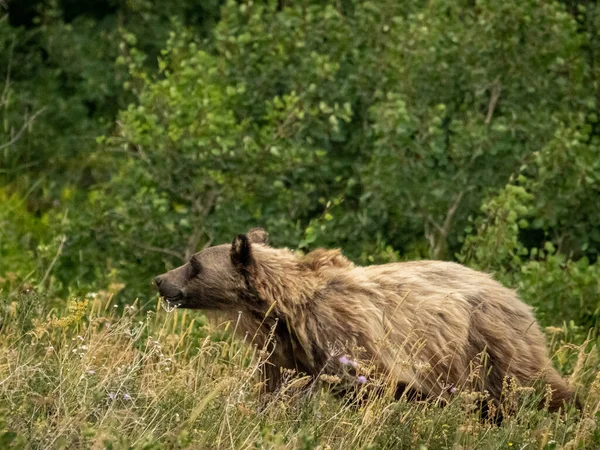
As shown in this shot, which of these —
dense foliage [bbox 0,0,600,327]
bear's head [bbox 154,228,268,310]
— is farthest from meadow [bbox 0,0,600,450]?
bear's head [bbox 154,228,268,310]

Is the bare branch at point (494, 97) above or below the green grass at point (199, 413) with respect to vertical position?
above

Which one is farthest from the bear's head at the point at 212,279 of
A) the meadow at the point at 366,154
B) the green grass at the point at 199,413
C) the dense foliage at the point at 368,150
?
the dense foliage at the point at 368,150

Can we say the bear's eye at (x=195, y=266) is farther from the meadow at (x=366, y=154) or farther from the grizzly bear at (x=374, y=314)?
the meadow at (x=366, y=154)

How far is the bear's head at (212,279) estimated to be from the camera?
23.0 feet

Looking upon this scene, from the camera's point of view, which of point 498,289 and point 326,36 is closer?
point 498,289

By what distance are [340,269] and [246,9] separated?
3.67 m

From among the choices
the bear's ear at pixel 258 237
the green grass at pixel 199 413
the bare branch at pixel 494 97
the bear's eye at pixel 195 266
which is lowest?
the green grass at pixel 199 413

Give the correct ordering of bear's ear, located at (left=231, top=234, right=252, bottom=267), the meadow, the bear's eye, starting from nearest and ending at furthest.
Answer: bear's ear, located at (left=231, top=234, right=252, bottom=267), the bear's eye, the meadow

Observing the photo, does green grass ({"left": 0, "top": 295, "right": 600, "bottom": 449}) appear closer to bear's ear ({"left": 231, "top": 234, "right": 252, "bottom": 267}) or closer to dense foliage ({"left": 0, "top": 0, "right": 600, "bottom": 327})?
bear's ear ({"left": 231, "top": 234, "right": 252, "bottom": 267})

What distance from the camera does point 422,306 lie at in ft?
22.4

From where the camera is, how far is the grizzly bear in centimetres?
662

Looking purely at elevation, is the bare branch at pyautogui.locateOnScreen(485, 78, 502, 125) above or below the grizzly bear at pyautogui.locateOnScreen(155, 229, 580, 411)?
above

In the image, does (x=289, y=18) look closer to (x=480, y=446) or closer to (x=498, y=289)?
(x=498, y=289)

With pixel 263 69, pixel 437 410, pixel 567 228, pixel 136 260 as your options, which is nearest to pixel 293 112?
pixel 263 69
